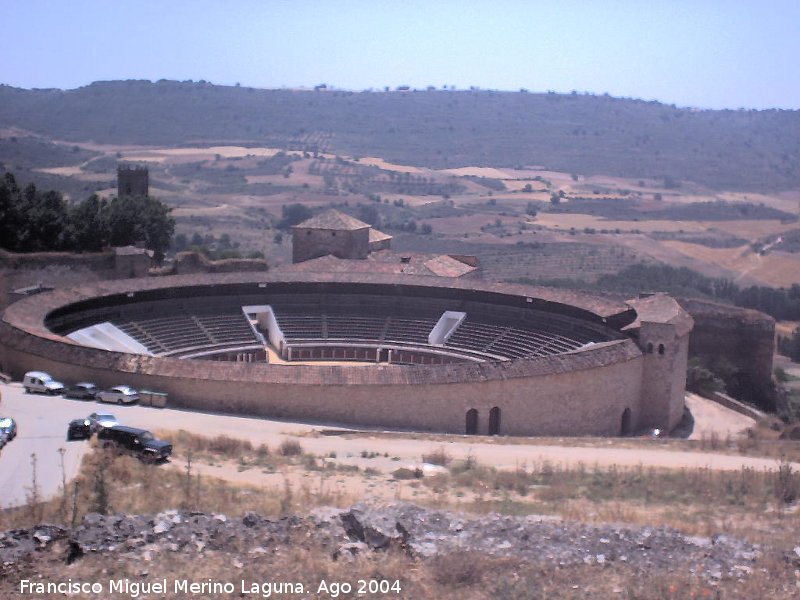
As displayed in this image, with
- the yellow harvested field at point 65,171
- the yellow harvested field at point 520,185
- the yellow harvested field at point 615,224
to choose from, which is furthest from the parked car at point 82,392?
the yellow harvested field at point 520,185

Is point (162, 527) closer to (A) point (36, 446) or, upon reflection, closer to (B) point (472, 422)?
(A) point (36, 446)

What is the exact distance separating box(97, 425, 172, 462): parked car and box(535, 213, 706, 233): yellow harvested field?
108m

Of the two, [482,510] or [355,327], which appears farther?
[355,327]

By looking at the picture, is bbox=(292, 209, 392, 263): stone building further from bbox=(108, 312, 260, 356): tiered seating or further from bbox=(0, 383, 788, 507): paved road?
bbox=(0, 383, 788, 507): paved road

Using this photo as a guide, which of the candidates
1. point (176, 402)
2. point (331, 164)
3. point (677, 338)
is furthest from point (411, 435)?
point (331, 164)

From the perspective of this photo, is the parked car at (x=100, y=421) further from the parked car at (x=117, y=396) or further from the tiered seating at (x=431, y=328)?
the tiered seating at (x=431, y=328)

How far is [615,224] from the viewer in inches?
5241

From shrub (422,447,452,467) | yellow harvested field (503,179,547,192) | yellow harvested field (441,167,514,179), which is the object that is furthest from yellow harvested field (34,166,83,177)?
shrub (422,447,452,467)

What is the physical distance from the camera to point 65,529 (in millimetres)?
15625

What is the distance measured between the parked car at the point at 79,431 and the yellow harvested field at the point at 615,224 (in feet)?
351

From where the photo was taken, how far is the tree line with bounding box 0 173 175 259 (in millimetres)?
53688

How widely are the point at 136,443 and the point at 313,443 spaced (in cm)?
624

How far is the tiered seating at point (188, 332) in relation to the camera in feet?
144

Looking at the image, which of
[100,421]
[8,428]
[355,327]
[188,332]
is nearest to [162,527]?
[100,421]
